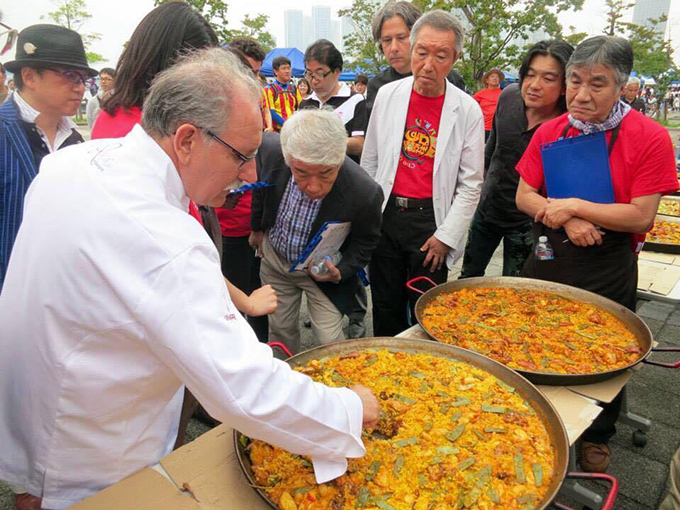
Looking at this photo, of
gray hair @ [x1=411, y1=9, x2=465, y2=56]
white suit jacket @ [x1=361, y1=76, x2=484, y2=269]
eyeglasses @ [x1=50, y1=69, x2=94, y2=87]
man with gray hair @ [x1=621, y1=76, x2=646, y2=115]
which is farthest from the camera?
man with gray hair @ [x1=621, y1=76, x2=646, y2=115]

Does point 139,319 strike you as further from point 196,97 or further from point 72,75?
point 72,75

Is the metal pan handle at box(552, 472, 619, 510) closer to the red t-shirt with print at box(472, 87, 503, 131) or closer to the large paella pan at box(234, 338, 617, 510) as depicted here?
the large paella pan at box(234, 338, 617, 510)

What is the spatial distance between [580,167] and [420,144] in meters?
1.11

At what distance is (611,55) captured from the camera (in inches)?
89.0

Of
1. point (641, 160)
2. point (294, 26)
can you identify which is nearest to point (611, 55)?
point (641, 160)

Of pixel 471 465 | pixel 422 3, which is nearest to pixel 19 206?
pixel 471 465

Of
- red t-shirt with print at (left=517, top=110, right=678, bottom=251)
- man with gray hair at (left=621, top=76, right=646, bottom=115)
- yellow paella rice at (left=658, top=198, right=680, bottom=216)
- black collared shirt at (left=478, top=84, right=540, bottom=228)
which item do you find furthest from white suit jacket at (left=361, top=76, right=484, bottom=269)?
man with gray hair at (left=621, top=76, right=646, bottom=115)

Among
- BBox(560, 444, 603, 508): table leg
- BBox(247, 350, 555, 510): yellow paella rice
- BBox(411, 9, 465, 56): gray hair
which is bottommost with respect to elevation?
BBox(560, 444, 603, 508): table leg

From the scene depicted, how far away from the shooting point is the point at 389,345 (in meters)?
2.05

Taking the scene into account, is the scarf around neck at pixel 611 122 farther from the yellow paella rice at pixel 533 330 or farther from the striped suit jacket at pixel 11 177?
the striped suit jacket at pixel 11 177

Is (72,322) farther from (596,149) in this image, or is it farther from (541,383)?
(596,149)

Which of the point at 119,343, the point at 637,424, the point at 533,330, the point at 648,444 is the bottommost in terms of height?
the point at 648,444

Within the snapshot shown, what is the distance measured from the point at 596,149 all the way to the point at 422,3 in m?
12.7

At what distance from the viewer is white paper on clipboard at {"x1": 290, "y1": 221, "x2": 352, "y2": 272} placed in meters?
2.76
